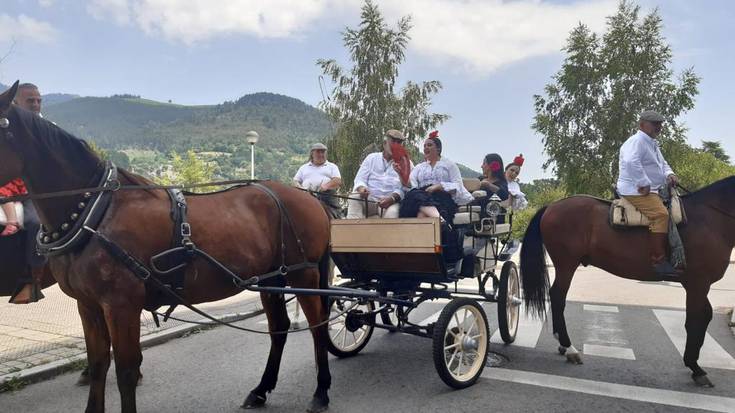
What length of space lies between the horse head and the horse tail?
487 centimetres

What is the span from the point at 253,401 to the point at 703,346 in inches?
203

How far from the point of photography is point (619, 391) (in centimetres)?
420

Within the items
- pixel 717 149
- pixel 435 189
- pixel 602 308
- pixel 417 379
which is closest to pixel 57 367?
pixel 417 379

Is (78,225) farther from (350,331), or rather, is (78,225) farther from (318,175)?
(318,175)

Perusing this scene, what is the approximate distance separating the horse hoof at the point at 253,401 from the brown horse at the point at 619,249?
122 inches

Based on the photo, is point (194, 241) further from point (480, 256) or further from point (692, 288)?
point (692, 288)

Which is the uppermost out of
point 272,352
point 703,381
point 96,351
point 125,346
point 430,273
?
point 430,273

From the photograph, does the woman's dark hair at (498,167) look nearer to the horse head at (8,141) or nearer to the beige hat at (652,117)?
the beige hat at (652,117)

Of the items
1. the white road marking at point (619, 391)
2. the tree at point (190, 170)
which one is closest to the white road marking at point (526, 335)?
the white road marking at point (619, 391)

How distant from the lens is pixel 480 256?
212 inches

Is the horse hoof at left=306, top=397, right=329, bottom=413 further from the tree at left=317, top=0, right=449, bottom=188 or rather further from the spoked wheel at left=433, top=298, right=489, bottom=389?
the tree at left=317, top=0, right=449, bottom=188

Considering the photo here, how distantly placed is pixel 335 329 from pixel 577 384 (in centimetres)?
274

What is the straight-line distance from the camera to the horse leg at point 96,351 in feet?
11.3

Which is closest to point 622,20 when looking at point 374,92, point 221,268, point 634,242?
point 374,92
